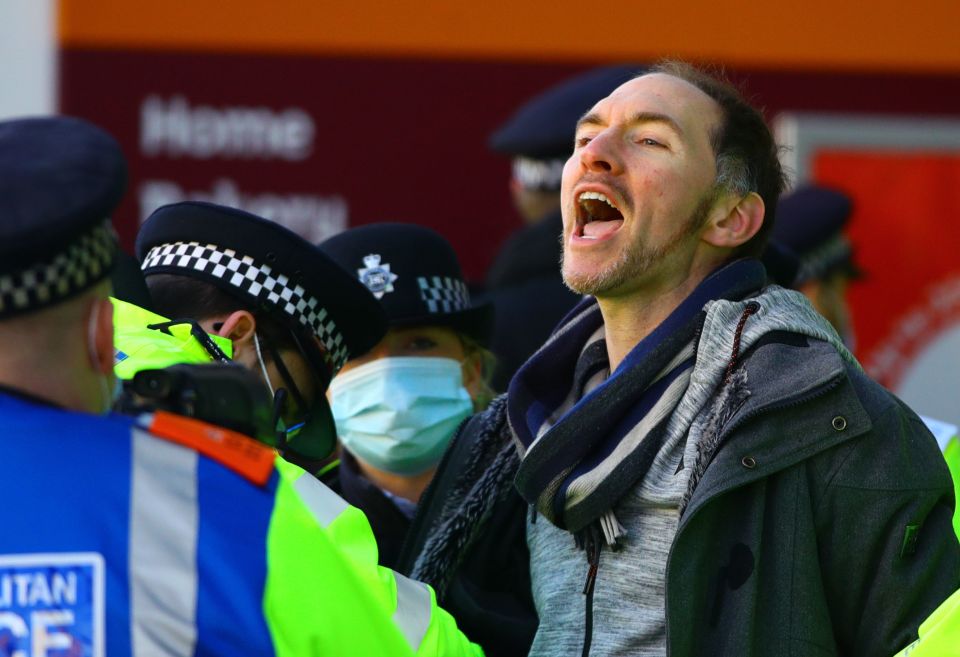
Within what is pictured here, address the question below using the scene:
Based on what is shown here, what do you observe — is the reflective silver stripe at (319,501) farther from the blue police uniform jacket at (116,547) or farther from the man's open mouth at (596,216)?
the man's open mouth at (596,216)

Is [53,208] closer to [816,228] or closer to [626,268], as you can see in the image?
[626,268]

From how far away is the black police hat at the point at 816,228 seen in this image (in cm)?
515

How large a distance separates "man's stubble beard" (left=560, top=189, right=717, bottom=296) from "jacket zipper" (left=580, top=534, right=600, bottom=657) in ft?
1.55

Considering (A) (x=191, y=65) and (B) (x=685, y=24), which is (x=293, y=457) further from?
(B) (x=685, y=24)

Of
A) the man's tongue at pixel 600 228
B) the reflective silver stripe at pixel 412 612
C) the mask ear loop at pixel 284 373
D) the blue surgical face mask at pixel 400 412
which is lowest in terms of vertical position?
the blue surgical face mask at pixel 400 412

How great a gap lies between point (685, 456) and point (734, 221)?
584 mm

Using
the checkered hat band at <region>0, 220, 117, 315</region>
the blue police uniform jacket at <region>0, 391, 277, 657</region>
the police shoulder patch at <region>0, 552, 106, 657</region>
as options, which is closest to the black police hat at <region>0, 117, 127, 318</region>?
the checkered hat band at <region>0, 220, 117, 315</region>

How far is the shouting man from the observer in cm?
279

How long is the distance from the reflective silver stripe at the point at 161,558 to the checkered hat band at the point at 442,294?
178cm

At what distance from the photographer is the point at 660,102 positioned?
3.26 metres

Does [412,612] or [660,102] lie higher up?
[660,102]

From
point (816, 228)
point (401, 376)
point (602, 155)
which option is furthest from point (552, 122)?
point (602, 155)

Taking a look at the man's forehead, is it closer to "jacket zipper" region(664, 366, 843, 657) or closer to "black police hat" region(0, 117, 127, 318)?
"jacket zipper" region(664, 366, 843, 657)

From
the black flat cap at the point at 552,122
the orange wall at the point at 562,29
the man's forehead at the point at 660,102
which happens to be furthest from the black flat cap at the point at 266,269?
the orange wall at the point at 562,29
